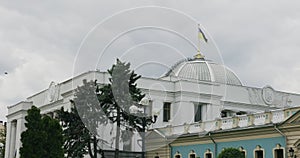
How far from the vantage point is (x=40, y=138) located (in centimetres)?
2969

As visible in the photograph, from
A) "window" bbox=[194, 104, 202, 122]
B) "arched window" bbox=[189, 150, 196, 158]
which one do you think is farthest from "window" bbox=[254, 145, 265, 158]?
"window" bbox=[194, 104, 202, 122]

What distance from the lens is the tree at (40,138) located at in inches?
1150

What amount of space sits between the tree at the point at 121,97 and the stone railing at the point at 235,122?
4.75 meters

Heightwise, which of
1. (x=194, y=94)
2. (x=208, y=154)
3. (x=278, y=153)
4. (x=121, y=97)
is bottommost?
(x=278, y=153)

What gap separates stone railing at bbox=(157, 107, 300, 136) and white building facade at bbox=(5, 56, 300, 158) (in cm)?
834

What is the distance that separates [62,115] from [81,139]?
257 centimetres

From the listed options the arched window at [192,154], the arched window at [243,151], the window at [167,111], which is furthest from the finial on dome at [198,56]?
the arched window at [243,151]

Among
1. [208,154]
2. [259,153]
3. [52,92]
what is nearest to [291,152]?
[259,153]

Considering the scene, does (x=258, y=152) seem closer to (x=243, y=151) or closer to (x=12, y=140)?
(x=243, y=151)

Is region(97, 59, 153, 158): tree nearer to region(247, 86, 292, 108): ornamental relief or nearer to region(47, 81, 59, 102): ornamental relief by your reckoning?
region(47, 81, 59, 102): ornamental relief

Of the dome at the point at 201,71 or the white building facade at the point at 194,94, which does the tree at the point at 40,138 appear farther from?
the dome at the point at 201,71

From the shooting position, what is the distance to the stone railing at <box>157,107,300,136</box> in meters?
34.6

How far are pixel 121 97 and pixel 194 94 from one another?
2109 centimetres

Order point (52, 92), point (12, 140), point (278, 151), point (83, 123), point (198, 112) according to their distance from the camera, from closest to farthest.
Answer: point (278, 151) < point (83, 123) < point (198, 112) < point (52, 92) < point (12, 140)
